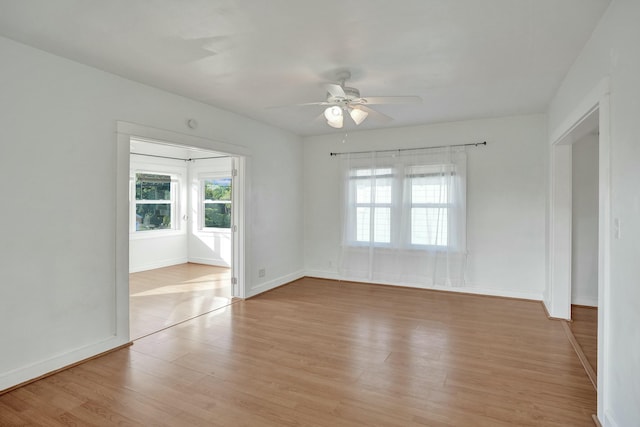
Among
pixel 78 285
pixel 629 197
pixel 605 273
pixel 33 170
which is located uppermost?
pixel 33 170

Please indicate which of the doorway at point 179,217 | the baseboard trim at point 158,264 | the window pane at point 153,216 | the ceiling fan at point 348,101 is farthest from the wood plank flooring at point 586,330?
the window pane at point 153,216

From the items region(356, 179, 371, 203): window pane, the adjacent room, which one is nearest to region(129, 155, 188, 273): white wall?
the adjacent room

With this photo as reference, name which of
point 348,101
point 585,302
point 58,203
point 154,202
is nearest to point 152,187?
point 154,202

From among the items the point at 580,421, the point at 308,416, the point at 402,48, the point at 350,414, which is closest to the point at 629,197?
the point at 580,421

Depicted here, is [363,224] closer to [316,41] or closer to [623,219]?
[316,41]

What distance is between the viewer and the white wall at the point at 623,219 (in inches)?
65.2

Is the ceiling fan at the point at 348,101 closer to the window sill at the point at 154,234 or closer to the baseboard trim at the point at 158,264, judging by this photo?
the window sill at the point at 154,234

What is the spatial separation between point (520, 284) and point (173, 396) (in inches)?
176

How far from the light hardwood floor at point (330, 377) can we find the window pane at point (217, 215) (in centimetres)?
338

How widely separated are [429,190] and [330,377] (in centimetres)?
332

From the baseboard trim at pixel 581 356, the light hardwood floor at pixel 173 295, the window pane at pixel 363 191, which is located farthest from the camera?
the window pane at pixel 363 191

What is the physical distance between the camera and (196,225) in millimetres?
7566

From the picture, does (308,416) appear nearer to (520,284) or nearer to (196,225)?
(520,284)

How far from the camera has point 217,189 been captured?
7.35 meters
